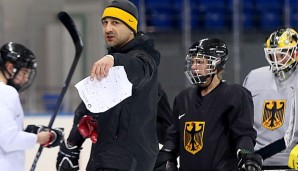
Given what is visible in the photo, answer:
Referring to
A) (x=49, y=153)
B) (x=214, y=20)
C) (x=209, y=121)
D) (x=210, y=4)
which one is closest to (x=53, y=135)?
(x=209, y=121)

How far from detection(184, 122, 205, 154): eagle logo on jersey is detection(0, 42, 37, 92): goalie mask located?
65 cm

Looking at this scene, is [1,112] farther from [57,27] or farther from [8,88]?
[57,27]

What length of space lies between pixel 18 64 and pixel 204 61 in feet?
2.40

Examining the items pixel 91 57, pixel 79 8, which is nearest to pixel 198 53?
pixel 91 57

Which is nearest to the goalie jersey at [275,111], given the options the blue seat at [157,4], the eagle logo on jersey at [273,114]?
the eagle logo on jersey at [273,114]

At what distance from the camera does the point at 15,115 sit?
2508 mm

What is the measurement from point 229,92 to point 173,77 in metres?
3.45

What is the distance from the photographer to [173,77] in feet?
20.5

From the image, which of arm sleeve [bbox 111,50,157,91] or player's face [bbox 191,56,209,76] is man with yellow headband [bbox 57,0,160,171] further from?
player's face [bbox 191,56,209,76]

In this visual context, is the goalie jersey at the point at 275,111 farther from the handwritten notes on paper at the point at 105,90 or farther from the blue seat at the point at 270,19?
the blue seat at the point at 270,19

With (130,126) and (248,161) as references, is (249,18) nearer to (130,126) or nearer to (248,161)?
(248,161)

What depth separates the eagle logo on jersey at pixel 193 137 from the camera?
9.15 ft

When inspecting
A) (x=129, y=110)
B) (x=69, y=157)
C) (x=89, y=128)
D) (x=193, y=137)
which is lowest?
(x=69, y=157)

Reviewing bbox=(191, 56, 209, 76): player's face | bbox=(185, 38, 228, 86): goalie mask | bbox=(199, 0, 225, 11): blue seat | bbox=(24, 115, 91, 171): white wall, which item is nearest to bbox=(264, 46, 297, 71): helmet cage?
bbox=(185, 38, 228, 86): goalie mask
